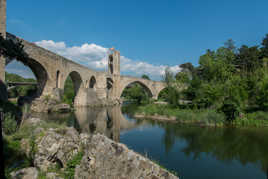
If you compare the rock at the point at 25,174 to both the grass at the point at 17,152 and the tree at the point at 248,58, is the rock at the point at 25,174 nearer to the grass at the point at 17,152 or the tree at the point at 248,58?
the grass at the point at 17,152

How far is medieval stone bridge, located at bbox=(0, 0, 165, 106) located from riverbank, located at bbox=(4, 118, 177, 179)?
2672 millimetres

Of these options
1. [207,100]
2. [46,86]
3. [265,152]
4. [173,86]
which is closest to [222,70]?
[173,86]

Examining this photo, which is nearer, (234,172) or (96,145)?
(96,145)

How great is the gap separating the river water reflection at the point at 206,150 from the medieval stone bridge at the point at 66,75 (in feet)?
23.4

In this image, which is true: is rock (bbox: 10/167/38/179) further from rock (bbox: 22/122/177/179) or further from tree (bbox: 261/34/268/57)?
tree (bbox: 261/34/268/57)

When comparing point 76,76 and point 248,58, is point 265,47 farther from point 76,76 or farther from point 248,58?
point 76,76

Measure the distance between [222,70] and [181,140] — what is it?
20.5 m

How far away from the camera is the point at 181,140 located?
11062 millimetres

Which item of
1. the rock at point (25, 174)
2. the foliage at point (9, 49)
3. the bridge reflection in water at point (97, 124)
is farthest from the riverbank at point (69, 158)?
the bridge reflection in water at point (97, 124)

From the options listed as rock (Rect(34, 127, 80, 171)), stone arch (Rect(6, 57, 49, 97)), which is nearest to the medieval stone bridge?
stone arch (Rect(6, 57, 49, 97))

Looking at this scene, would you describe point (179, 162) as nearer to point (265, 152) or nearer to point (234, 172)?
point (234, 172)

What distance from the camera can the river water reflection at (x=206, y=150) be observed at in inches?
277

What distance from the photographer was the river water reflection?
7039 mm

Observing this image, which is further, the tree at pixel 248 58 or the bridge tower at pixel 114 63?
the bridge tower at pixel 114 63
